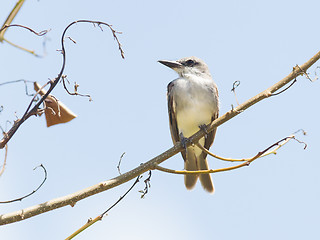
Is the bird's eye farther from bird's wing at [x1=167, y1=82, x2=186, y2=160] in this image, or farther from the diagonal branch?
the diagonal branch

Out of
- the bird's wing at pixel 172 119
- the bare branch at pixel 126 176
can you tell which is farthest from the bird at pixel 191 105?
the bare branch at pixel 126 176

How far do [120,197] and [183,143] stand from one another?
102cm

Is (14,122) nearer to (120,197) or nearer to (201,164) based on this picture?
(120,197)

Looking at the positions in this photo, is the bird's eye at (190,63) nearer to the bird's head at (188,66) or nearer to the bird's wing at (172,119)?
the bird's head at (188,66)

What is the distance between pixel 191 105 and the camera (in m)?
6.39

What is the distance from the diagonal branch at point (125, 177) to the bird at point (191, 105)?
224 centimetres

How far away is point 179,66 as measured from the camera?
6.84 m

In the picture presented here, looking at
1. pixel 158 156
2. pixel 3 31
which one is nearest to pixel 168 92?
pixel 158 156

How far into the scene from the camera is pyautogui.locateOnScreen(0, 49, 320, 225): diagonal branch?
2.84 meters

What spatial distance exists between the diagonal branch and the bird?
224 centimetres

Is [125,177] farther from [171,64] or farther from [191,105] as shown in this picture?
[171,64]

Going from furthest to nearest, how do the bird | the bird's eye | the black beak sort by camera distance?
1. the bird's eye
2. the black beak
3. the bird

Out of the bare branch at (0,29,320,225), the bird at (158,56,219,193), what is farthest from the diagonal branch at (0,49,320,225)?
the bird at (158,56,219,193)

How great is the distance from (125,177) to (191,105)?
3.24 metres
